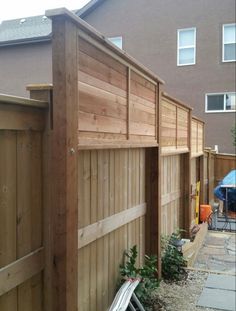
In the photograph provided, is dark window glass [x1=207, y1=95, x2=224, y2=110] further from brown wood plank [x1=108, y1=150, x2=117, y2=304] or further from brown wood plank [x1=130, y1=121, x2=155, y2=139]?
brown wood plank [x1=108, y1=150, x2=117, y2=304]

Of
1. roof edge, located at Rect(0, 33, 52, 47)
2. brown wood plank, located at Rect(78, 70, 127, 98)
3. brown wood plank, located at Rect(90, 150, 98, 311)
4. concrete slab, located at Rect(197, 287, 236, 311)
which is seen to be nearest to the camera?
brown wood plank, located at Rect(78, 70, 127, 98)

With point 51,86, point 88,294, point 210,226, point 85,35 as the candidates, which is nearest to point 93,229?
point 88,294

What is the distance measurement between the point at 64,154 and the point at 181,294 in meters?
3.16

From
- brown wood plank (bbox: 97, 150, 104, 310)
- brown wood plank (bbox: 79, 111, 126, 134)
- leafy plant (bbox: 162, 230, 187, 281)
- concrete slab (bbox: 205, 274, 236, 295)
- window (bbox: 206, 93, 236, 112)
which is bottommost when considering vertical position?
concrete slab (bbox: 205, 274, 236, 295)

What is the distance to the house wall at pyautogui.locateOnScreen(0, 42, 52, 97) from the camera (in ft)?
41.4

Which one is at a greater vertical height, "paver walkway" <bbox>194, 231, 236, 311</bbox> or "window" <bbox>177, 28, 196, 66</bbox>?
"window" <bbox>177, 28, 196, 66</bbox>

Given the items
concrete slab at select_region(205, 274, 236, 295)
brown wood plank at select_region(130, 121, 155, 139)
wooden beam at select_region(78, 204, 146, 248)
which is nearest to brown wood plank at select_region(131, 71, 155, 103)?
brown wood plank at select_region(130, 121, 155, 139)

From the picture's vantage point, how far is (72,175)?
2479mm

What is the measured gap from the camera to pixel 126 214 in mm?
4051

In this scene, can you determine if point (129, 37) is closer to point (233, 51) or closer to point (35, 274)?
point (233, 51)

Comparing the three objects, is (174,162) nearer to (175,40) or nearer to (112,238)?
(112,238)

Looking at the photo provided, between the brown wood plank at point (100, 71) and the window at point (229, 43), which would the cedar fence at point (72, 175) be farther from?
the window at point (229, 43)

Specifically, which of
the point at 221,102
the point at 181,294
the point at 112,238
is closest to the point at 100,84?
the point at 112,238

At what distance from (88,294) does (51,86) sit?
1.77 m
